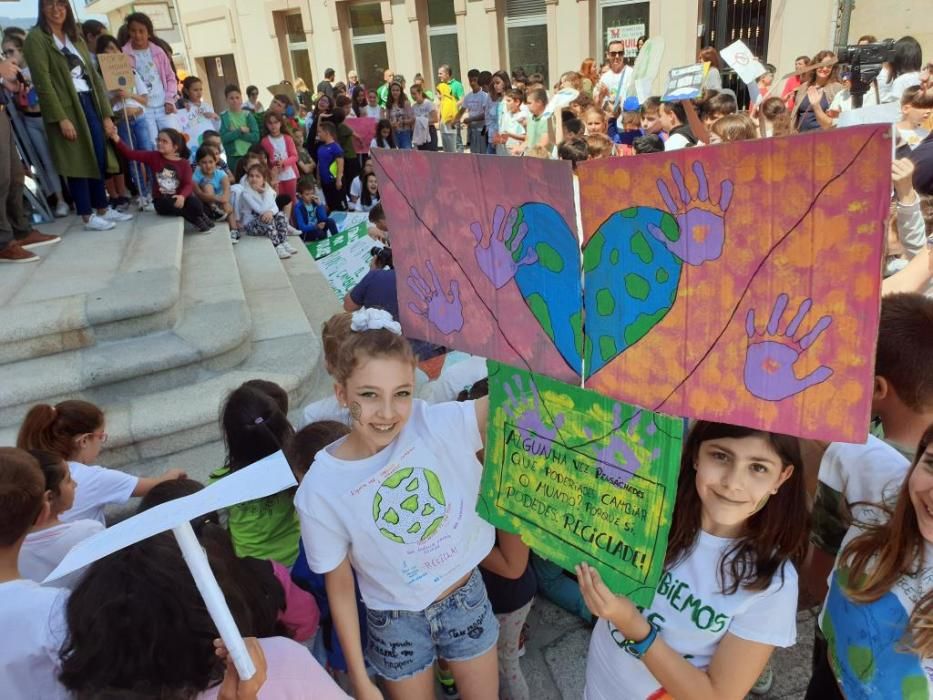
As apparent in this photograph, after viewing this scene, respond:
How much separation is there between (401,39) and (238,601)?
19.0m

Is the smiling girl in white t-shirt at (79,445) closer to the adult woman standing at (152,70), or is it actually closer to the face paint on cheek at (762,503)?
the face paint on cheek at (762,503)

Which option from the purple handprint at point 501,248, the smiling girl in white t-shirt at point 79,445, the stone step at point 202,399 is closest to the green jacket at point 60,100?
the stone step at point 202,399

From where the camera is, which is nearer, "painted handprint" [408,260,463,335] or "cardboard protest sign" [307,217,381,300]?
"painted handprint" [408,260,463,335]

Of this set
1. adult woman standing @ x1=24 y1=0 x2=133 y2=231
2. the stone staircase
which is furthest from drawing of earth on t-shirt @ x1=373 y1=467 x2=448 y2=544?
adult woman standing @ x1=24 y1=0 x2=133 y2=231

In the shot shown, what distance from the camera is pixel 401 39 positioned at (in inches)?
700

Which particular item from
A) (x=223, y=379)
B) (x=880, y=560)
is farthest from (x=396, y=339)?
(x=223, y=379)

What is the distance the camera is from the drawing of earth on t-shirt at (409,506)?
1472 mm

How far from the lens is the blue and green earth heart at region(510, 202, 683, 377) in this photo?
98 cm

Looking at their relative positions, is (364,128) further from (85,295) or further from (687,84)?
(85,295)

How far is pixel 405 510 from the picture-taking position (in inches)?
58.5

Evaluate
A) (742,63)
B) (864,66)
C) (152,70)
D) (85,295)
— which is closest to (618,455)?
(85,295)

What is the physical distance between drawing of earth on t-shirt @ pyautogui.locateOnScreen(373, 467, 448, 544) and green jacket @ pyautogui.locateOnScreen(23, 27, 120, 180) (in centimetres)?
481

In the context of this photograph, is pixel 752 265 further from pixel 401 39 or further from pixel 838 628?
pixel 401 39

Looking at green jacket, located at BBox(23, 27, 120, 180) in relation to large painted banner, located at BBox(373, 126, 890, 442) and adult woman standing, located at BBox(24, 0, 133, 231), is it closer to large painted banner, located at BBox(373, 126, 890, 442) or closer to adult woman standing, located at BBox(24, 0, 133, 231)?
adult woman standing, located at BBox(24, 0, 133, 231)
